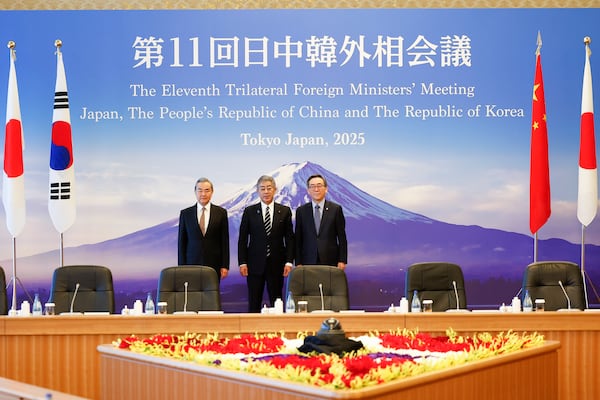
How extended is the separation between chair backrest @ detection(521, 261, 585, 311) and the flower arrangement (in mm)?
1517

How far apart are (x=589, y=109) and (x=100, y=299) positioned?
4788 millimetres

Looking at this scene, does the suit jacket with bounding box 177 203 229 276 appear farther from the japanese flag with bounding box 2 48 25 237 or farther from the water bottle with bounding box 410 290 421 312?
the water bottle with bounding box 410 290 421 312

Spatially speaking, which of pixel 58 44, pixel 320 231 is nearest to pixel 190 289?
pixel 320 231

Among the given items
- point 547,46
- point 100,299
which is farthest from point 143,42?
point 547,46

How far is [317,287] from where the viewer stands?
5852mm

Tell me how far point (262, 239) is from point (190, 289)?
179 cm

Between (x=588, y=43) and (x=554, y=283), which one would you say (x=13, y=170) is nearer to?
(x=554, y=283)

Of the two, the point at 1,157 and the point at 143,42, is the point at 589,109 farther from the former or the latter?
the point at 1,157

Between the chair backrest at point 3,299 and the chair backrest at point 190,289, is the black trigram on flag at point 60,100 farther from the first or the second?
the chair backrest at point 190,289

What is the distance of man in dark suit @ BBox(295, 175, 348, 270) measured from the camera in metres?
7.45

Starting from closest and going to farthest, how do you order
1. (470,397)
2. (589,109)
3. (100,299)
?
(470,397)
(100,299)
(589,109)

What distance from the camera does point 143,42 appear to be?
27.5 ft

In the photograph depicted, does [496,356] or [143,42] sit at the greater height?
[143,42]

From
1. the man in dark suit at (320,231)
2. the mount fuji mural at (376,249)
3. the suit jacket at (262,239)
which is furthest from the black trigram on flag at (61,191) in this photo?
the man in dark suit at (320,231)
